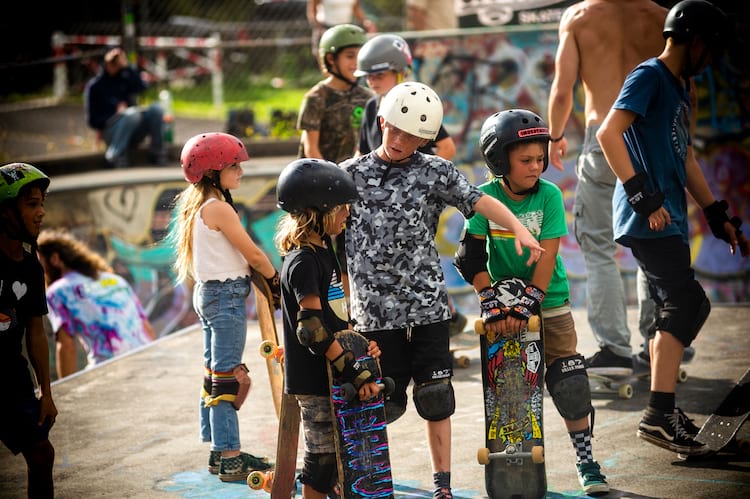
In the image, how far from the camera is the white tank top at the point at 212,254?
516 centimetres

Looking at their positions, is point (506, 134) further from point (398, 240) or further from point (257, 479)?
point (257, 479)

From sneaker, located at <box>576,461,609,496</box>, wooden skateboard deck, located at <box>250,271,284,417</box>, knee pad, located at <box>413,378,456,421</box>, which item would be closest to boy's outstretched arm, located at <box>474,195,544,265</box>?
knee pad, located at <box>413,378,456,421</box>

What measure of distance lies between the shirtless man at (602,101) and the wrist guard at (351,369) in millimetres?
2369

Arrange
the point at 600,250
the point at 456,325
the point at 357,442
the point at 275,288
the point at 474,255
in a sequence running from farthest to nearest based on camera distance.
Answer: the point at 456,325 → the point at 600,250 → the point at 275,288 → the point at 474,255 → the point at 357,442

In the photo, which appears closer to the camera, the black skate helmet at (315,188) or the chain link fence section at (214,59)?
the black skate helmet at (315,188)

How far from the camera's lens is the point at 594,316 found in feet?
20.1

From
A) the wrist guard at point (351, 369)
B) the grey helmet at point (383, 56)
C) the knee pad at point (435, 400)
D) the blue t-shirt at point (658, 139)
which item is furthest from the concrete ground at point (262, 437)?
the grey helmet at point (383, 56)

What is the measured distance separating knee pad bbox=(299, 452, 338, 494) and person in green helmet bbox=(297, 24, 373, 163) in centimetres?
277

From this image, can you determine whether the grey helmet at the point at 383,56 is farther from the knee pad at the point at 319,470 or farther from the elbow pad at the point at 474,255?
the knee pad at the point at 319,470

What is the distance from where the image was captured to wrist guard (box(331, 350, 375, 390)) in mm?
4082

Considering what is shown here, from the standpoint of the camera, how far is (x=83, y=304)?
7559 mm

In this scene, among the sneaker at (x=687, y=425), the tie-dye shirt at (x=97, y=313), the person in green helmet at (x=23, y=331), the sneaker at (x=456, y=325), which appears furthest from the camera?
the tie-dye shirt at (x=97, y=313)

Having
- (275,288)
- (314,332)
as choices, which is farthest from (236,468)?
(314,332)

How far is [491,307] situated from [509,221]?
453 millimetres
